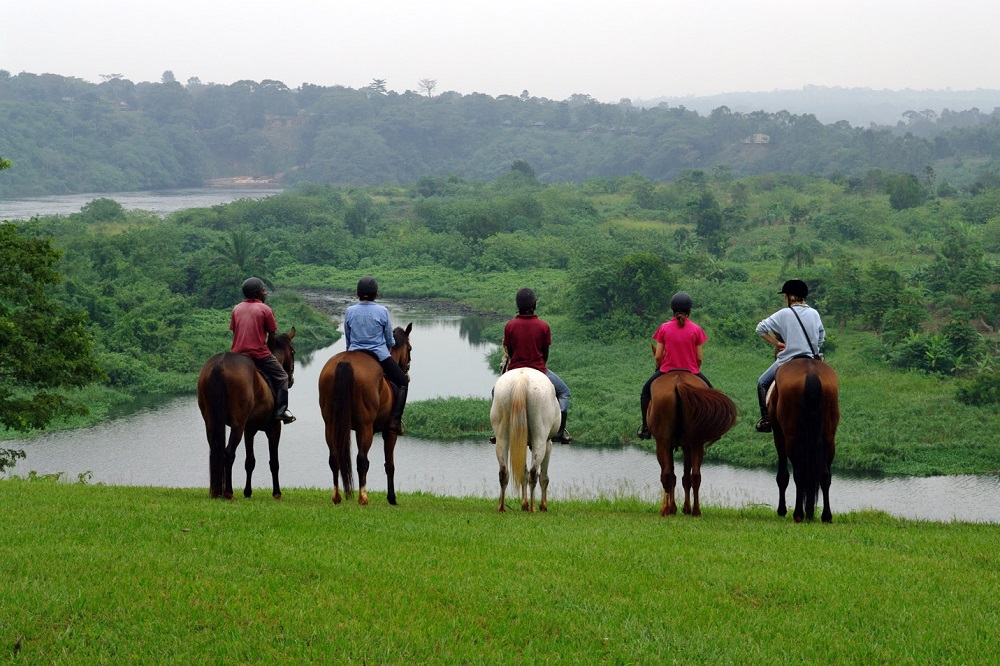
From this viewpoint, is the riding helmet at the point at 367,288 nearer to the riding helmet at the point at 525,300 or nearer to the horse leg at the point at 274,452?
the riding helmet at the point at 525,300

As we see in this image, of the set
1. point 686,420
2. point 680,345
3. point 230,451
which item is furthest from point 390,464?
point 680,345

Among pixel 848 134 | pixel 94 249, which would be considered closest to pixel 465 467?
pixel 94 249

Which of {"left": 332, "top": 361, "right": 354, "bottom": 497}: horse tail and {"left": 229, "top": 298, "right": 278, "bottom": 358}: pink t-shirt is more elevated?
{"left": 229, "top": 298, "right": 278, "bottom": 358}: pink t-shirt

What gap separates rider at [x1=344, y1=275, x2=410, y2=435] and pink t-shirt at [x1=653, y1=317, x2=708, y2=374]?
2738 millimetres

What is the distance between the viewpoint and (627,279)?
1672 inches

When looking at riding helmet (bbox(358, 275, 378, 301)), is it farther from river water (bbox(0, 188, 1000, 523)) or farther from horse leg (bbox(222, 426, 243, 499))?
river water (bbox(0, 188, 1000, 523))

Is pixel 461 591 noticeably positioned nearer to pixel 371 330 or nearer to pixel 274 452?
pixel 371 330

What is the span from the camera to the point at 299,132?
167000 mm

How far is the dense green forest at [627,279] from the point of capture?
30.7 meters

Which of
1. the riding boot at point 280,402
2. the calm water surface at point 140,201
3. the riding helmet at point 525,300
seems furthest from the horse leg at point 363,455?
the calm water surface at point 140,201

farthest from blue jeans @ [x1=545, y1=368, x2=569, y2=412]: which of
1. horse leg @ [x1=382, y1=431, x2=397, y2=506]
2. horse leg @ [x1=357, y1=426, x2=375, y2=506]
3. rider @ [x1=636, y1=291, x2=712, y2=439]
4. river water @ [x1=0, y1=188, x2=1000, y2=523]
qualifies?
river water @ [x1=0, y1=188, x2=1000, y2=523]

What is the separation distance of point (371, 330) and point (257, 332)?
1.18 meters

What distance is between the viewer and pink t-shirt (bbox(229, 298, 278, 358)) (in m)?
11.6

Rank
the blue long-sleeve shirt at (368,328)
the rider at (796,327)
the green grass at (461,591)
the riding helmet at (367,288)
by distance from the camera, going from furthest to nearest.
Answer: the riding helmet at (367,288) → the blue long-sleeve shirt at (368,328) → the rider at (796,327) → the green grass at (461,591)
